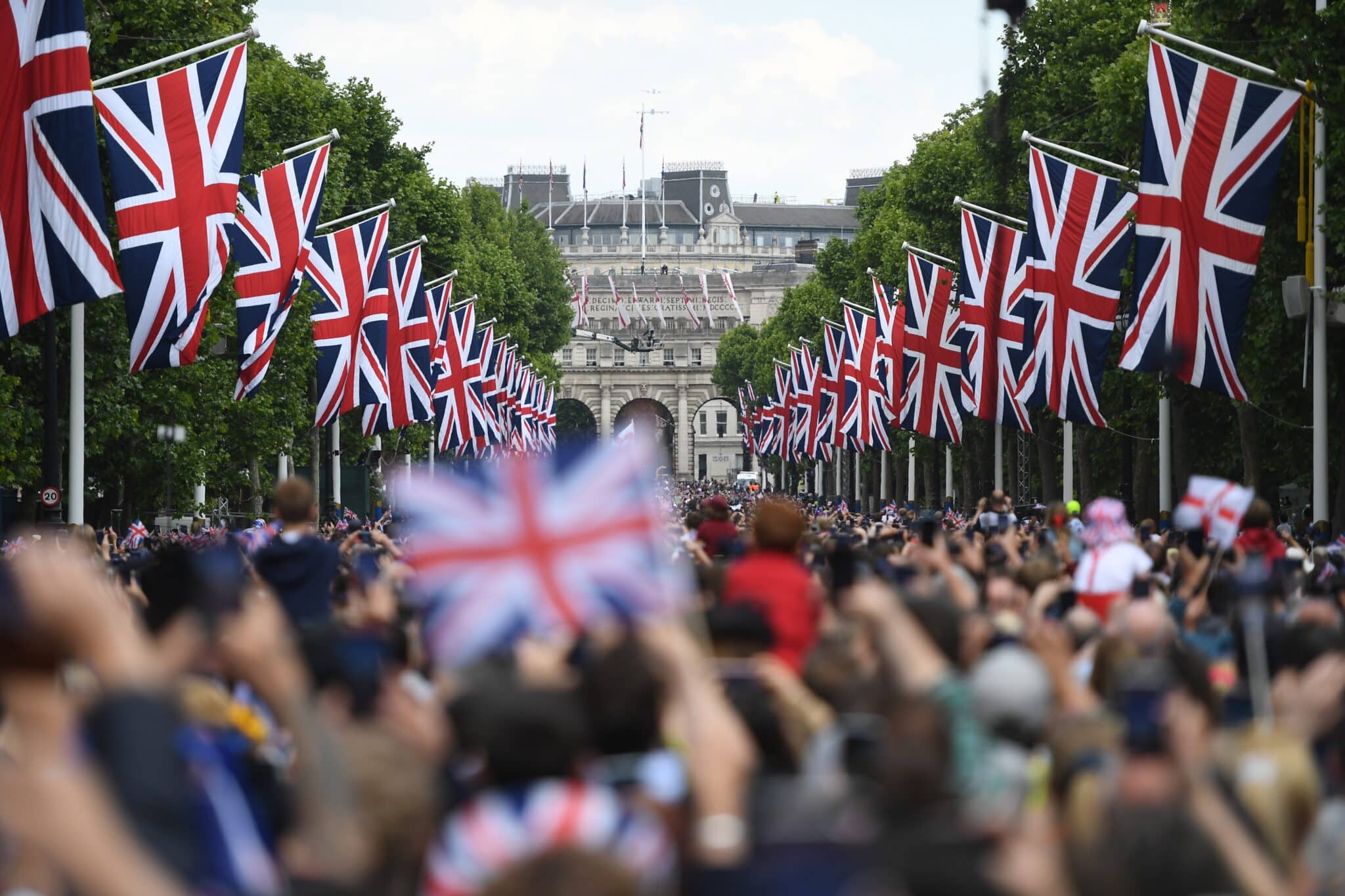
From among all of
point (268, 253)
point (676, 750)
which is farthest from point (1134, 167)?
point (676, 750)

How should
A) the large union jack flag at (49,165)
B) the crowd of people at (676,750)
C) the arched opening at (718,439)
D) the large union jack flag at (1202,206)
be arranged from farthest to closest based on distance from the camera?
the arched opening at (718,439)
the large union jack flag at (1202,206)
the large union jack flag at (49,165)
the crowd of people at (676,750)

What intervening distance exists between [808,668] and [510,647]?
2204 millimetres

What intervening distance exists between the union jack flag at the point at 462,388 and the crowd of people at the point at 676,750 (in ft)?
129

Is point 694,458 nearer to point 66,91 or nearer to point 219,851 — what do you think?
point 66,91

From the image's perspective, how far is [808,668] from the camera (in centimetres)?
793

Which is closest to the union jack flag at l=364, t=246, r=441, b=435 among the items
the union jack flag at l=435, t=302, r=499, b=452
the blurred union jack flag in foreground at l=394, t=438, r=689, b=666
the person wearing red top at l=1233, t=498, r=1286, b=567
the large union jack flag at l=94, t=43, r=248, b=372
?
the union jack flag at l=435, t=302, r=499, b=452

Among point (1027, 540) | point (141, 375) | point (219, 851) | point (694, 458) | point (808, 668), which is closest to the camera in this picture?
point (219, 851)

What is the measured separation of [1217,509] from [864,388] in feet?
122

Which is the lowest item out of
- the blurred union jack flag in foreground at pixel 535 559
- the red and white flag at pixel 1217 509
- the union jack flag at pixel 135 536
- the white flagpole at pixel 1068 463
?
the union jack flag at pixel 135 536

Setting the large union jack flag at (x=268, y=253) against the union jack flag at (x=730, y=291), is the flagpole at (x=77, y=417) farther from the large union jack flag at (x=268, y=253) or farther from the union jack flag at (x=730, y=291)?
the union jack flag at (x=730, y=291)

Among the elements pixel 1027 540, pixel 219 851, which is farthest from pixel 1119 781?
pixel 1027 540

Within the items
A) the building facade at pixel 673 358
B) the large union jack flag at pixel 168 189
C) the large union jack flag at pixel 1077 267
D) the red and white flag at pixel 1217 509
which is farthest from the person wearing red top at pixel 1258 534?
the building facade at pixel 673 358

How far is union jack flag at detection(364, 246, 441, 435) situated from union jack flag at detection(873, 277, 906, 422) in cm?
1016

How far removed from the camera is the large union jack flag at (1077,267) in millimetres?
28562
